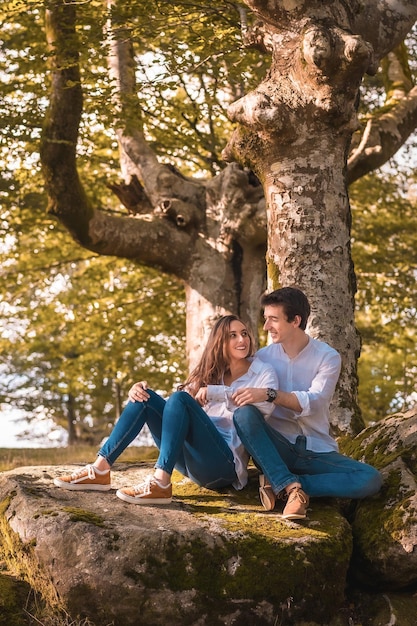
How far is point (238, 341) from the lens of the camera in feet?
18.8

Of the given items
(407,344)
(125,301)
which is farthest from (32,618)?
(407,344)

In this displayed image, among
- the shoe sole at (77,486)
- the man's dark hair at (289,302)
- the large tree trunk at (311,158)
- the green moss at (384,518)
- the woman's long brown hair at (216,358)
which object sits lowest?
the green moss at (384,518)

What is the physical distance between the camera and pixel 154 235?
37.8 feet

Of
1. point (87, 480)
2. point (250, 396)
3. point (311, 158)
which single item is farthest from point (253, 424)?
point (311, 158)

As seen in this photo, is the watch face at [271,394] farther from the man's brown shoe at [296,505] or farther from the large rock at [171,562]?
the large rock at [171,562]

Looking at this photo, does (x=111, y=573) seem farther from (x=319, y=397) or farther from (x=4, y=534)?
(x=319, y=397)

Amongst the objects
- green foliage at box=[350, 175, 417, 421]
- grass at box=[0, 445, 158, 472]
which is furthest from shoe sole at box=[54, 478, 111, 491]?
green foliage at box=[350, 175, 417, 421]

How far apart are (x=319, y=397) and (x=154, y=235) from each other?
6512 mm

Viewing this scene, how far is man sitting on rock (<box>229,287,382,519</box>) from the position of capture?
5.33m

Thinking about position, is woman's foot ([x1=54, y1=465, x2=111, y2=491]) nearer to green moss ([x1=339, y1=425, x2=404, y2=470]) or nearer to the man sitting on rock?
the man sitting on rock

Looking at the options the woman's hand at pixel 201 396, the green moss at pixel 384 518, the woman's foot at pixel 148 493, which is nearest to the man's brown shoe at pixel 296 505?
the green moss at pixel 384 518

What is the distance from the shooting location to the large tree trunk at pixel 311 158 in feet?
24.1

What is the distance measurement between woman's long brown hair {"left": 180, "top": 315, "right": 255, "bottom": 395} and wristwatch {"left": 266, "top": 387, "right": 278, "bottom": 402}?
603 mm

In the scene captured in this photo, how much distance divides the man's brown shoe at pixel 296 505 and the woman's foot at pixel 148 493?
0.83 metres
